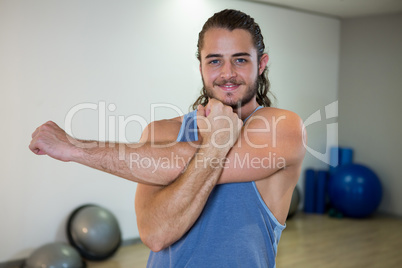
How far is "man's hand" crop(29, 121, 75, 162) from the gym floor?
2.94 m

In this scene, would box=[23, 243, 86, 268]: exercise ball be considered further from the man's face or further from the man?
the man's face

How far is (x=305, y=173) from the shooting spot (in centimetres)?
591

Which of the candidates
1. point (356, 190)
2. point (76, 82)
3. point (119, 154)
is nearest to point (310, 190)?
point (356, 190)

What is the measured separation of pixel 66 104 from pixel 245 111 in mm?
2755

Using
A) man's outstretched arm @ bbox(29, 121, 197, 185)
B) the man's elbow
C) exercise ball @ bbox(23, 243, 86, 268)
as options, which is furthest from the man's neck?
exercise ball @ bbox(23, 243, 86, 268)

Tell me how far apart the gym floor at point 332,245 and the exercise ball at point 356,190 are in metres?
0.16

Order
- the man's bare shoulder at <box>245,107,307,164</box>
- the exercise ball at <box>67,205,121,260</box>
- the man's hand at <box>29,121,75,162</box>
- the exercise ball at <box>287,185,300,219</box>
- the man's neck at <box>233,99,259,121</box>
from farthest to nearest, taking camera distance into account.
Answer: the exercise ball at <box>287,185,300,219</box>, the exercise ball at <box>67,205,121,260</box>, the man's neck at <box>233,99,259,121</box>, the man's bare shoulder at <box>245,107,307,164</box>, the man's hand at <box>29,121,75,162</box>

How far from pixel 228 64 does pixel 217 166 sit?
12.3 inches

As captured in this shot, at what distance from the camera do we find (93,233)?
3795 millimetres

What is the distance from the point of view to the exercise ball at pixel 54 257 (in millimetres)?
3400

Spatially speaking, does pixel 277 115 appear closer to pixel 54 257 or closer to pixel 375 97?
pixel 54 257

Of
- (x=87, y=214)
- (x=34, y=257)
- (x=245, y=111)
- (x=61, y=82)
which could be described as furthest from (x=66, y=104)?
(x=245, y=111)

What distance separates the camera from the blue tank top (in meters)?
1.18

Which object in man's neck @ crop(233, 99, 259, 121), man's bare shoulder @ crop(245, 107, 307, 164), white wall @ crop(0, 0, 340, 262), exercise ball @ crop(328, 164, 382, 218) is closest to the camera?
man's bare shoulder @ crop(245, 107, 307, 164)
